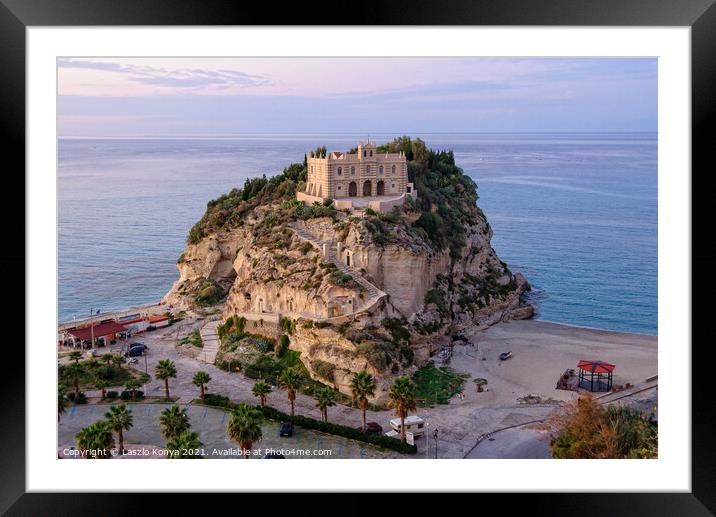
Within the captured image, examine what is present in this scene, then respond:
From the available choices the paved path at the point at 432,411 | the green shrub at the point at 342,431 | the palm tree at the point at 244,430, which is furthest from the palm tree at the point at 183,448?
the paved path at the point at 432,411

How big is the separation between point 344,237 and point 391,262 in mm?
2019

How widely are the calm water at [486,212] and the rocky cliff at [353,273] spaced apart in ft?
17.8

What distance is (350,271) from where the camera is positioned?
2889cm

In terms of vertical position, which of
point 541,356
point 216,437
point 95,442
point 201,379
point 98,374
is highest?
point 541,356

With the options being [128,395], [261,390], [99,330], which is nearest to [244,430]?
[261,390]

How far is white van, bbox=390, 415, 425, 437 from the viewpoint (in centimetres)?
2255

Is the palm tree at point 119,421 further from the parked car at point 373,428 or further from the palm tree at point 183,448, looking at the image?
the parked car at point 373,428

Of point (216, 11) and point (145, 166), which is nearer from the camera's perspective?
point (216, 11)

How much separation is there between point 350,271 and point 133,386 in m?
8.64

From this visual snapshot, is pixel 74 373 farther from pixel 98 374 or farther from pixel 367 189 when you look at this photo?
pixel 367 189

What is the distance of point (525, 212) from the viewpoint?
66500mm

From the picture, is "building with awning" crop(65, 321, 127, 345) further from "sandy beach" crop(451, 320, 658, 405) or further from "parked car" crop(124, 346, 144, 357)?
"sandy beach" crop(451, 320, 658, 405)

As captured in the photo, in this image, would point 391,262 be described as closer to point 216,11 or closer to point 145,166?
point 216,11
